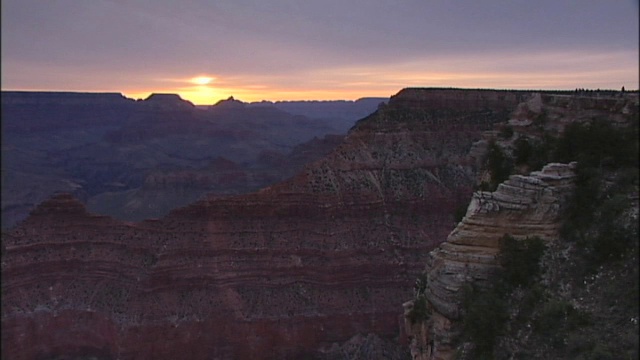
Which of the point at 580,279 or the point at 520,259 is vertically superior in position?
the point at 520,259

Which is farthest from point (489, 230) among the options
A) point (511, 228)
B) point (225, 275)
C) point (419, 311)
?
point (225, 275)

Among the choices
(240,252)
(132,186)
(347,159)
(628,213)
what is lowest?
(132,186)

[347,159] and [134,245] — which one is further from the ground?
[347,159]

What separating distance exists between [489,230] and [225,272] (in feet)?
86.6

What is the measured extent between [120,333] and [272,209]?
13415 millimetres

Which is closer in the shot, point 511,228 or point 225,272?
point 511,228

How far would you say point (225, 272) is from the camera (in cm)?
4044

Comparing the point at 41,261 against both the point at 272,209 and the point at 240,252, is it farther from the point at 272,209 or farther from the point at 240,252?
the point at 272,209

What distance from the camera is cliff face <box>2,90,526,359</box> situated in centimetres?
3850

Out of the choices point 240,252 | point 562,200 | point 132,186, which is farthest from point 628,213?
point 132,186

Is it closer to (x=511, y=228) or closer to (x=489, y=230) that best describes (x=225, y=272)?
(x=489, y=230)

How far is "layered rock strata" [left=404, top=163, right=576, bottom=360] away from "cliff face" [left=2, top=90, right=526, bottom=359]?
22.6 m

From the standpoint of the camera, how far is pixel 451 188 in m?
49.3

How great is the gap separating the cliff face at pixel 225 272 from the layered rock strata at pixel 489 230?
22.6 m
